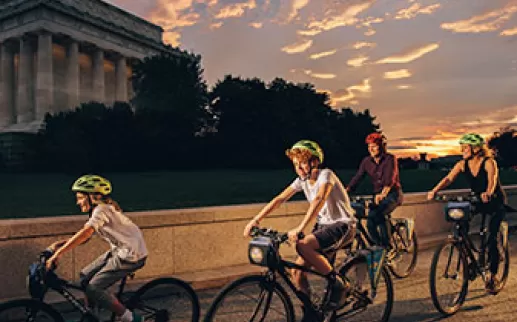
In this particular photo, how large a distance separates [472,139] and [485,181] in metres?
0.61

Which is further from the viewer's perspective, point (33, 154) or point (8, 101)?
point (8, 101)

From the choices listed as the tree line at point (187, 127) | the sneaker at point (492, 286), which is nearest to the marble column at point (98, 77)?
the tree line at point (187, 127)

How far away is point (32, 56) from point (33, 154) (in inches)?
981

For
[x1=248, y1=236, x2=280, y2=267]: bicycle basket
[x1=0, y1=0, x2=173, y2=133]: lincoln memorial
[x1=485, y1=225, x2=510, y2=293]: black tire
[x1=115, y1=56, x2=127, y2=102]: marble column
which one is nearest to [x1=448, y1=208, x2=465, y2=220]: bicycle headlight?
[x1=485, y1=225, x2=510, y2=293]: black tire

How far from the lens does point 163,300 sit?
4.74 meters

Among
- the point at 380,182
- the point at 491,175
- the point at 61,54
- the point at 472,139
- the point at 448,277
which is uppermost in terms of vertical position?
the point at 61,54

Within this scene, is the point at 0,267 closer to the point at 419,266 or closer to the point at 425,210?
the point at 419,266

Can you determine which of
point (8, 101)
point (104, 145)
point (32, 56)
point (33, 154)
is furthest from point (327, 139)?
point (8, 101)

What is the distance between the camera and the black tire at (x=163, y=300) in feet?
15.5

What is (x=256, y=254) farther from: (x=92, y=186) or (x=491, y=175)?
(x=491, y=175)

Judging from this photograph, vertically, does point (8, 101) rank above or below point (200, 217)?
above

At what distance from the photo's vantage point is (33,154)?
40.9 m

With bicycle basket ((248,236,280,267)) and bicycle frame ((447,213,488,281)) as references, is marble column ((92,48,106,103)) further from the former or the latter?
bicycle basket ((248,236,280,267))

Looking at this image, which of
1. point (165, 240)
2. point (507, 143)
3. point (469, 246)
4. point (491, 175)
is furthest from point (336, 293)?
point (507, 143)
